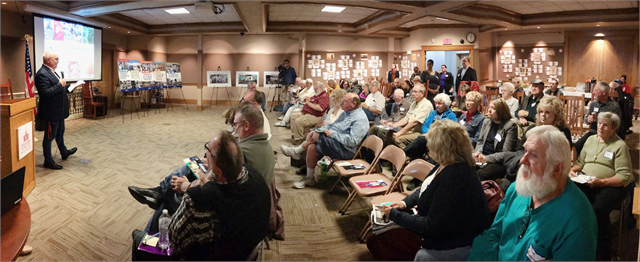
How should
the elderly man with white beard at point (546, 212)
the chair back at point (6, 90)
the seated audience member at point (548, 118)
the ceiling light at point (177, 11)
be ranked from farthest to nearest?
the ceiling light at point (177, 11), the chair back at point (6, 90), the seated audience member at point (548, 118), the elderly man with white beard at point (546, 212)

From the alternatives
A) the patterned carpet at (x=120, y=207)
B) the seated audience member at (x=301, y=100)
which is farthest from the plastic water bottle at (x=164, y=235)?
the seated audience member at (x=301, y=100)

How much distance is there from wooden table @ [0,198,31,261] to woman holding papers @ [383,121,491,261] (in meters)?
1.77

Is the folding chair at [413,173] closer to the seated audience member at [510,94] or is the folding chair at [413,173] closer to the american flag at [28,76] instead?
the seated audience member at [510,94]

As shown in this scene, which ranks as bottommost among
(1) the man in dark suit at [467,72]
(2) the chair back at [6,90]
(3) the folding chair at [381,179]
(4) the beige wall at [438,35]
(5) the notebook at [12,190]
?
(3) the folding chair at [381,179]

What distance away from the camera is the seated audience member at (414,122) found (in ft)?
16.6

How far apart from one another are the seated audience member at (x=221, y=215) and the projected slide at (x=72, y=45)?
8.49 metres

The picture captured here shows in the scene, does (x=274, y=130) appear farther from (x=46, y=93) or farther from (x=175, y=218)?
(x=175, y=218)

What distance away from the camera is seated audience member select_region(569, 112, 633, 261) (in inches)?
110

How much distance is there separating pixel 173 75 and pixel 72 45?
3.87m

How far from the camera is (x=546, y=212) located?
1.57m

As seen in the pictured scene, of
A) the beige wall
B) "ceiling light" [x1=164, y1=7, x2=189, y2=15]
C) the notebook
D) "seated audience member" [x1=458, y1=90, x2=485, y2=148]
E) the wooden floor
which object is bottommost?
the wooden floor

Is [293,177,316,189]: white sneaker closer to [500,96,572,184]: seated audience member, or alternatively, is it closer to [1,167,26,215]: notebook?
[500,96,572,184]: seated audience member

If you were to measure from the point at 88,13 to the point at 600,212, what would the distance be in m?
9.83

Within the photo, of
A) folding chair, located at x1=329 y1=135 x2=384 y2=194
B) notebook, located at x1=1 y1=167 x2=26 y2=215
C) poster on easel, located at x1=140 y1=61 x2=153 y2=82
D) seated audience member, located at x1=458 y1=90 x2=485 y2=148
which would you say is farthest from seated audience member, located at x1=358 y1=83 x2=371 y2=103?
notebook, located at x1=1 y1=167 x2=26 y2=215
